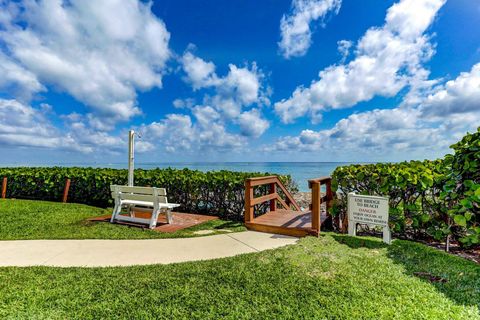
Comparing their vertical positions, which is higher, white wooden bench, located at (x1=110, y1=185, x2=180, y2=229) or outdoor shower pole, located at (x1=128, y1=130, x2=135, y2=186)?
outdoor shower pole, located at (x1=128, y1=130, x2=135, y2=186)

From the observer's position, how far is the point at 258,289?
2.89m

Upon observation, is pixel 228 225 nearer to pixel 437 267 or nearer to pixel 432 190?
pixel 437 267

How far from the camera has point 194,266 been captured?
3.59m

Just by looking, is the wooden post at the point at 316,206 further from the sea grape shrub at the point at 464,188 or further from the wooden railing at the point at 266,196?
the sea grape shrub at the point at 464,188

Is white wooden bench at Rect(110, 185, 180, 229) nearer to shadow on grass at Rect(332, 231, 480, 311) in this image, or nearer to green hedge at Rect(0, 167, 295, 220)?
green hedge at Rect(0, 167, 295, 220)

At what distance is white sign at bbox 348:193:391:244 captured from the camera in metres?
4.72

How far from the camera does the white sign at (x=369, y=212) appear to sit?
4.72 meters

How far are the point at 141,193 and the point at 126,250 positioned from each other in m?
1.91

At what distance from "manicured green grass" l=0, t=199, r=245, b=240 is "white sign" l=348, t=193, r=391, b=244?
2413 millimetres

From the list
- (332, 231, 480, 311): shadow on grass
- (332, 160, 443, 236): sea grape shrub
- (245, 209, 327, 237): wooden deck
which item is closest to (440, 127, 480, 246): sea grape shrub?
(332, 160, 443, 236): sea grape shrub

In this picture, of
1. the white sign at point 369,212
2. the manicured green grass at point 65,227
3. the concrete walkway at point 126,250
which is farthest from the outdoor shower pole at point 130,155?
the white sign at point 369,212

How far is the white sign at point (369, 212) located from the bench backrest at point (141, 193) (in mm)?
3900

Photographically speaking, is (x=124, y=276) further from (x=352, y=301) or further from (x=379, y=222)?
(x=379, y=222)

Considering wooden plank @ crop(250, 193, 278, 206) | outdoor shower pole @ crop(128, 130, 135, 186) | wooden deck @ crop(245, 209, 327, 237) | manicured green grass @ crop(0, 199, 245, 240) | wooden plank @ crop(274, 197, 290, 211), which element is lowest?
manicured green grass @ crop(0, 199, 245, 240)
